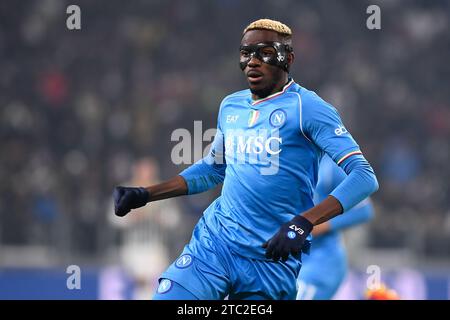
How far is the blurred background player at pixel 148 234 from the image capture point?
12.8 metres

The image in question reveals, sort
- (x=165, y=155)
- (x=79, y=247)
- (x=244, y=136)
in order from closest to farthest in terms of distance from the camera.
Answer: (x=244, y=136), (x=79, y=247), (x=165, y=155)

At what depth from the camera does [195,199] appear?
1391 cm

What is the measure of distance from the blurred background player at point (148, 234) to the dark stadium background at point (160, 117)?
0.07 ft

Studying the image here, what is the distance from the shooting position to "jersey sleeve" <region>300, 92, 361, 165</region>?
5031 millimetres

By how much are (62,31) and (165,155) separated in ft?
11.7

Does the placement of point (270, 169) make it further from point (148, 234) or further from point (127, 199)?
point (148, 234)

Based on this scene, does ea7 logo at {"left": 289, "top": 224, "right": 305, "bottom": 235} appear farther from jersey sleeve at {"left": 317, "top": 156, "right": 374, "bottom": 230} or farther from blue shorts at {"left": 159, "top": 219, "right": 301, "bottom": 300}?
jersey sleeve at {"left": 317, "top": 156, "right": 374, "bottom": 230}

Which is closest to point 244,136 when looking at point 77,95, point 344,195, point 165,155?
point 344,195

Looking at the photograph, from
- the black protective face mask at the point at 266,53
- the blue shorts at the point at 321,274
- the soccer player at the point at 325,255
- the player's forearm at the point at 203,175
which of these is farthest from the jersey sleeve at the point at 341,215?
the black protective face mask at the point at 266,53

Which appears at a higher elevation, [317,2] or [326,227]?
[317,2]

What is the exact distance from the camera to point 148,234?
42.8 ft

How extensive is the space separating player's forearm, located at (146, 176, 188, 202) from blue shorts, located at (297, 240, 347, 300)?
1.89 metres

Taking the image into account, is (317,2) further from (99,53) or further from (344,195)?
(344,195)

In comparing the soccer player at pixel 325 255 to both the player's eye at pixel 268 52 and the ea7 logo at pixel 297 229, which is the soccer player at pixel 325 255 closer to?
the player's eye at pixel 268 52
